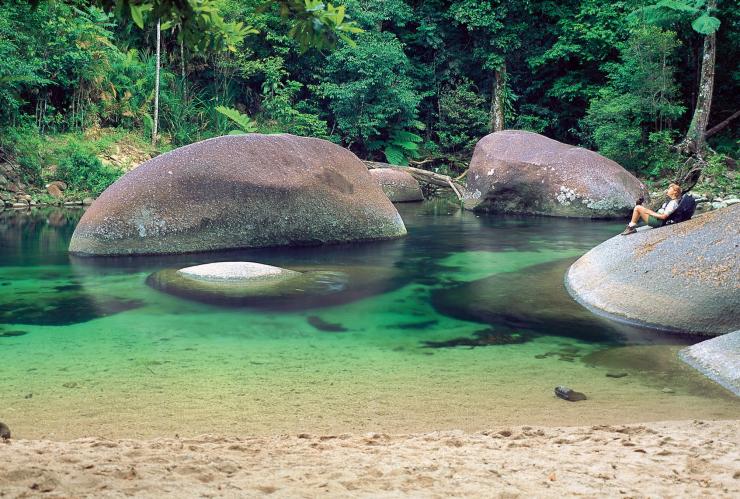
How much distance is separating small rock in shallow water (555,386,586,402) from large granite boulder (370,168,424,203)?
589 inches

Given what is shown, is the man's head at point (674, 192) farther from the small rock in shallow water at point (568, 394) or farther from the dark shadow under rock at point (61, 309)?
the dark shadow under rock at point (61, 309)

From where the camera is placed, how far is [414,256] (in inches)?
436

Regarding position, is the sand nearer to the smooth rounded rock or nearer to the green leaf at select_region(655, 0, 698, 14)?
the smooth rounded rock

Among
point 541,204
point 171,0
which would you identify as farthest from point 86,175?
point 171,0

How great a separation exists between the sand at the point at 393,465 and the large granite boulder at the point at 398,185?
16.0 m

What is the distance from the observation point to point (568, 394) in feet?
16.3

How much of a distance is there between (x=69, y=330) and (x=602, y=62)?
73.5 ft

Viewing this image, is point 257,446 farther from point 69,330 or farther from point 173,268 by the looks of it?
point 173,268

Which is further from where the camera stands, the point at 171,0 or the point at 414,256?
the point at 414,256

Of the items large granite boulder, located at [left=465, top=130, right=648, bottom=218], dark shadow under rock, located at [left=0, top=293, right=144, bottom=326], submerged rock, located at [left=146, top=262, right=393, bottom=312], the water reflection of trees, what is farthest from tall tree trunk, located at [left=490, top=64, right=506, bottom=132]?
dark shadow under rock, located at [left=0, top=293, right=144, bottom=326]

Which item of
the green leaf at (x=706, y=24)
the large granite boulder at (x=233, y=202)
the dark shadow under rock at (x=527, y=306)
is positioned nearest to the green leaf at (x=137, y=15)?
the dark shadow under rock at (x=527, y=306)

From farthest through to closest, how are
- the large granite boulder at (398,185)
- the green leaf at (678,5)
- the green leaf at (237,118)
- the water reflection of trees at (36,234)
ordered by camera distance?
1. the green leaf at (237,118)
2. the large granite boulder at (398,185)
3. the green leaf at (678,5)
4. the water reflection of trees at (36,234)

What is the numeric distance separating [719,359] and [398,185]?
587 inches

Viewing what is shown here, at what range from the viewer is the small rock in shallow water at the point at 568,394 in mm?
4941
